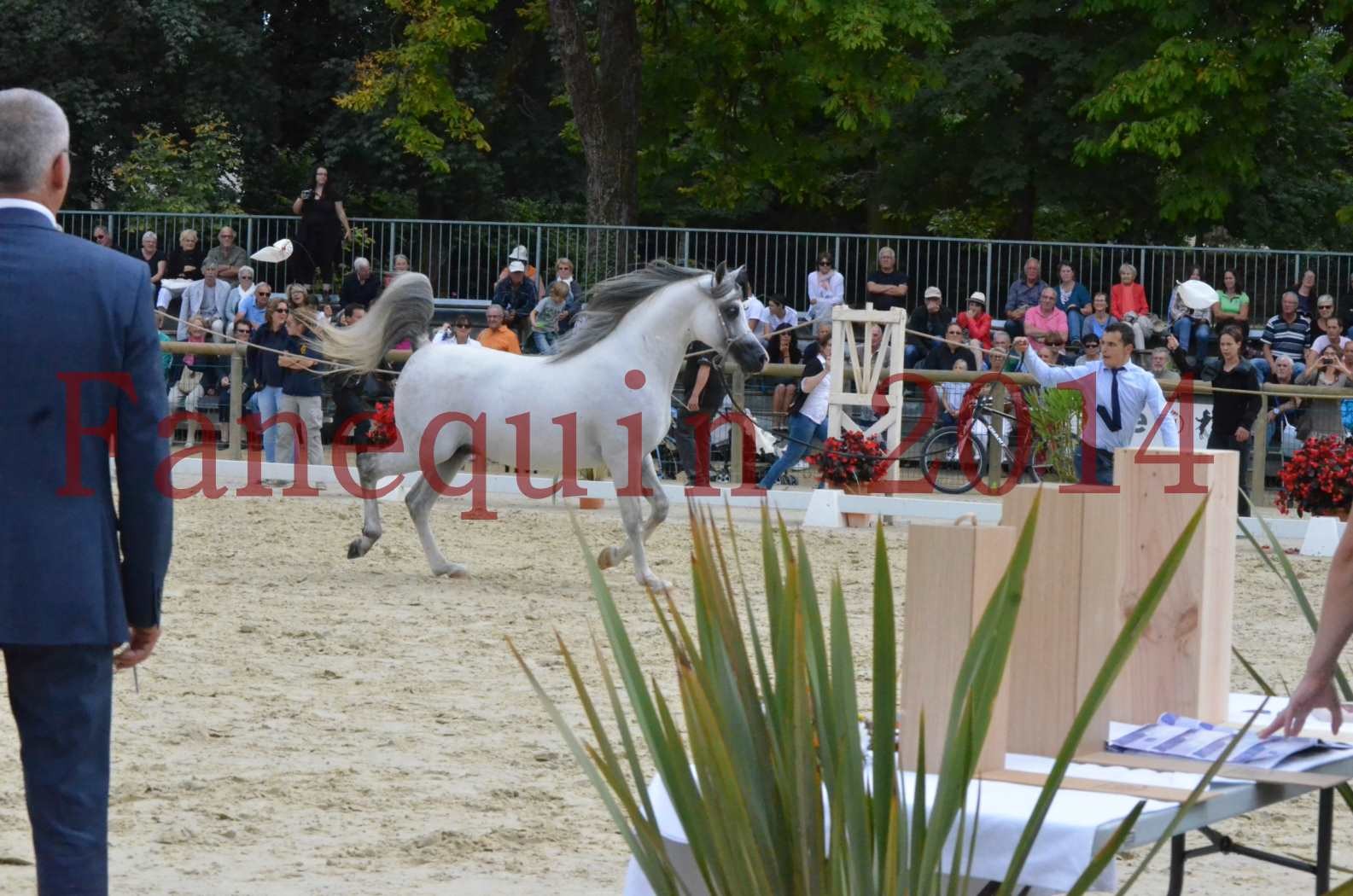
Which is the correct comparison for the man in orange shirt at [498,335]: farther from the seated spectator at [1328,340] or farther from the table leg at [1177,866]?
the table leg at [1177,866]

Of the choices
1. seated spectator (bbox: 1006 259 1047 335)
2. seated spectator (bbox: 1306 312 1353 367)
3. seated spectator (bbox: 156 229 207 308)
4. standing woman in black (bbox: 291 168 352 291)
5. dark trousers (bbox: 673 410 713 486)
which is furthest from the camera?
standing woman in black (bbox: 291 168 352 291)

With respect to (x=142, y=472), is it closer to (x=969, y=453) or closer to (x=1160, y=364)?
(x=969, y=453)

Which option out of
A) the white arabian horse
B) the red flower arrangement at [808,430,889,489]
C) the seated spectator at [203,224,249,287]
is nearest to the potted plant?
the red flower arrangement at [808,430,889,489]

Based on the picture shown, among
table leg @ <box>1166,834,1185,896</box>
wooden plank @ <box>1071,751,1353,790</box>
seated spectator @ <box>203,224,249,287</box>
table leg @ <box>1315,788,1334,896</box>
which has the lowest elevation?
table leg @ <box>1166,834,1185,896</box>

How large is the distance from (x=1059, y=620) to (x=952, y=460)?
12426mm

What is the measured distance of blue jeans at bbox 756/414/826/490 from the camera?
47.6 ft

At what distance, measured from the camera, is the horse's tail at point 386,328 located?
415 inches

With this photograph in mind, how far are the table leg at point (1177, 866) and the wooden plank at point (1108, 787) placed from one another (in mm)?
838

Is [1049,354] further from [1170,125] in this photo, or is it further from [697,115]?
[697,115]

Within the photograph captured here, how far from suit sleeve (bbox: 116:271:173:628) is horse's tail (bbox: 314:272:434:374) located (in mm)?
7054

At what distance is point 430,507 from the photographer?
34.2 ft

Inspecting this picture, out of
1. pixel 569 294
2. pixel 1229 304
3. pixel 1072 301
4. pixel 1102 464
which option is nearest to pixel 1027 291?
pixel 1072 301

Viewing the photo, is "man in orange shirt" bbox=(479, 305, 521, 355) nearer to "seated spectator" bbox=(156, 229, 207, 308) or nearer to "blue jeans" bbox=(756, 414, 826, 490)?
"blue jeans" bbox=(756, 414, 826, 490)

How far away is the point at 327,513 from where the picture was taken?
44.0ft
